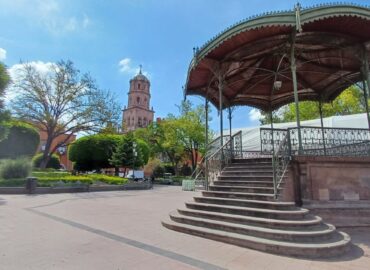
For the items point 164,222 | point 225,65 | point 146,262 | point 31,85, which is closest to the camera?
point 146,262

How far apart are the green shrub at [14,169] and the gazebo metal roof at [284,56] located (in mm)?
12850

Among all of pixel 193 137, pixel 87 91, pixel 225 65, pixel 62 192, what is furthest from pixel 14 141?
pixel 225 65

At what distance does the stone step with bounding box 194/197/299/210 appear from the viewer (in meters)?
5.99

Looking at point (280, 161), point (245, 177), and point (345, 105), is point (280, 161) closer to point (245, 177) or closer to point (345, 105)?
point (245, 177)

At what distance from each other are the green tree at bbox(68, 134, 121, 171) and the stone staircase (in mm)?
25551

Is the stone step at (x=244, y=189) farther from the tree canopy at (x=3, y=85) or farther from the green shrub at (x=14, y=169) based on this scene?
the green shrub at (x=14, y=169)

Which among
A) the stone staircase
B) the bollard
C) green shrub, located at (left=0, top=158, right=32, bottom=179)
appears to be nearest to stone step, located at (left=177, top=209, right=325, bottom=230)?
the stone staircase

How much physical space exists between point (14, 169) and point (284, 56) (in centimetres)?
1725

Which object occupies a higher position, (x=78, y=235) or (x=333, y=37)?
(x=333, y=37)

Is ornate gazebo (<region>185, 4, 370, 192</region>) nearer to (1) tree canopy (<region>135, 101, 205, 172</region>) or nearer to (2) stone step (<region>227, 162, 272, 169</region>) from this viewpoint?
(2) stone step (<region>227, 162, 272, 169</region>)

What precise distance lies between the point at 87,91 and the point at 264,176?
23.9m

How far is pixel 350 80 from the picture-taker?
37.4ft

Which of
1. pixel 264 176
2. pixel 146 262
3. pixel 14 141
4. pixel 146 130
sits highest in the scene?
pixel 146 130

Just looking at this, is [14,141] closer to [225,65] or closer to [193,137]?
[193,137]
